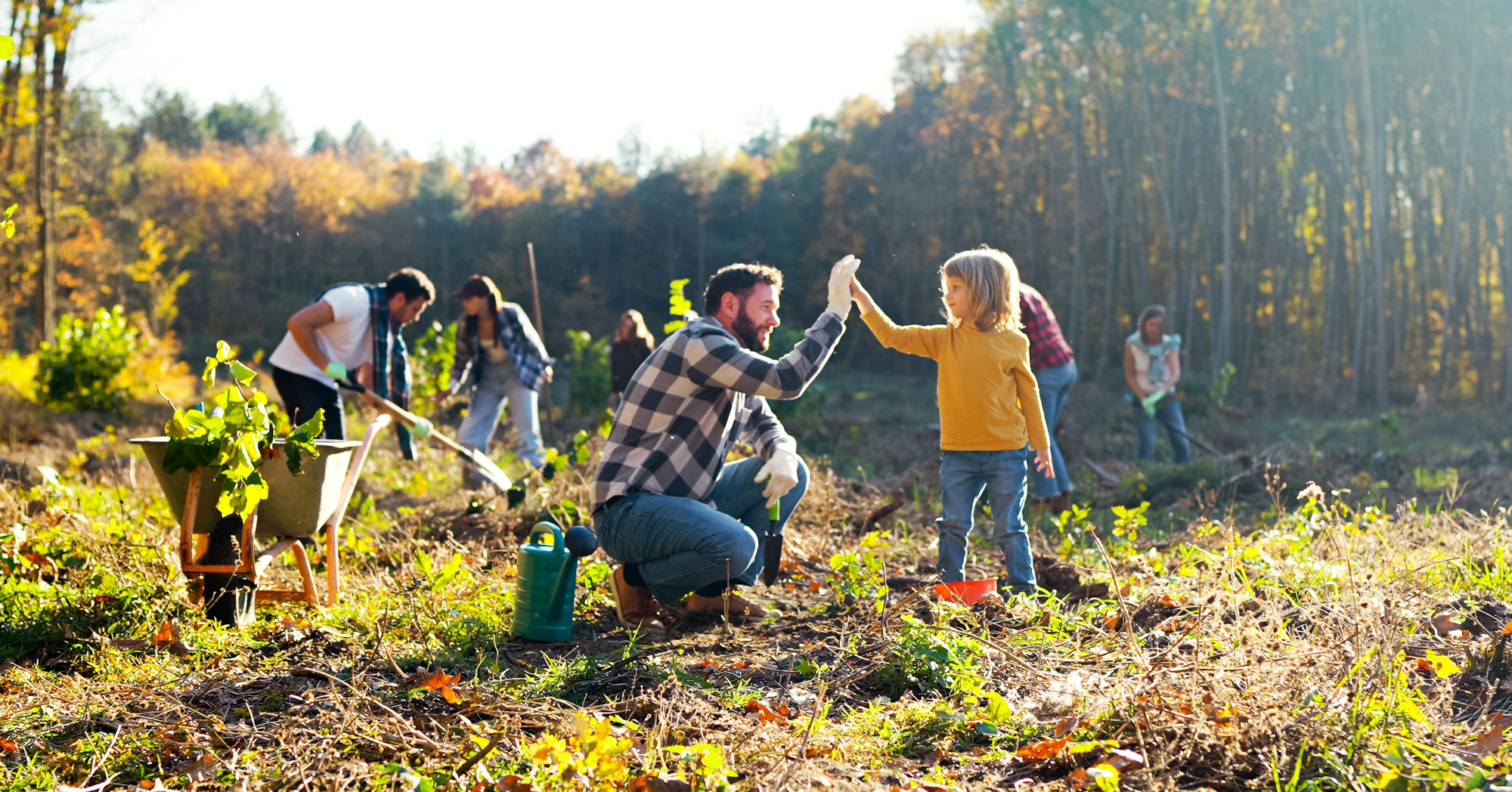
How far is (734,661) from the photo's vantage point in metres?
3.10

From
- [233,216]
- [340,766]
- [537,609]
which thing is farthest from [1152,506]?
[233,216]

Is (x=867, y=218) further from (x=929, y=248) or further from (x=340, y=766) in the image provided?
(x=340, y=766)

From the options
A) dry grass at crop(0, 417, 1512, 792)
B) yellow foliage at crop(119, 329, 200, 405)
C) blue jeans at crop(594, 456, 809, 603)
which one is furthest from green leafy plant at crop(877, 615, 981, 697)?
yellow foliage at crop(119, 329, 200, 405)

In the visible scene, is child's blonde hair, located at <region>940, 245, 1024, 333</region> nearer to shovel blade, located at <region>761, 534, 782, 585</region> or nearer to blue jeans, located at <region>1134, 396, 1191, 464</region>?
shovel blade, located at <region>761, 534, 782, 585</region>

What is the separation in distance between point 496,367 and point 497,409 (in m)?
0.29

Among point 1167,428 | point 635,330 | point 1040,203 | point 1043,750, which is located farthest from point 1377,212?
point 1043,750

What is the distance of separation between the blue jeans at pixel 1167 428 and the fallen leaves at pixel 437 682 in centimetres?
661

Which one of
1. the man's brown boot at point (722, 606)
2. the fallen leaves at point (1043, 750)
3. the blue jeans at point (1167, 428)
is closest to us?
the fallen leaves at point (1043, 750)

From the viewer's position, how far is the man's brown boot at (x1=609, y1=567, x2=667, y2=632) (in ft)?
11.6

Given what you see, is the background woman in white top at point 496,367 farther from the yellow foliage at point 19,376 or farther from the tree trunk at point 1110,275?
the tree trunk at point 1110,275

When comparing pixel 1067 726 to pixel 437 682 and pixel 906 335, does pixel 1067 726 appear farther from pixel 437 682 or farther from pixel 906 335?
pixel 906 335

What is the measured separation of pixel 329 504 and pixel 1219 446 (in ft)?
30.5

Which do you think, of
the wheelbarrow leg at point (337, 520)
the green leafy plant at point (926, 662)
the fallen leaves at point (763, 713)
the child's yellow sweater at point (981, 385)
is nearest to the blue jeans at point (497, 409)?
the wheelbarrow leg at point (337, 520)

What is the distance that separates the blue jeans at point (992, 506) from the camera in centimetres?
386
